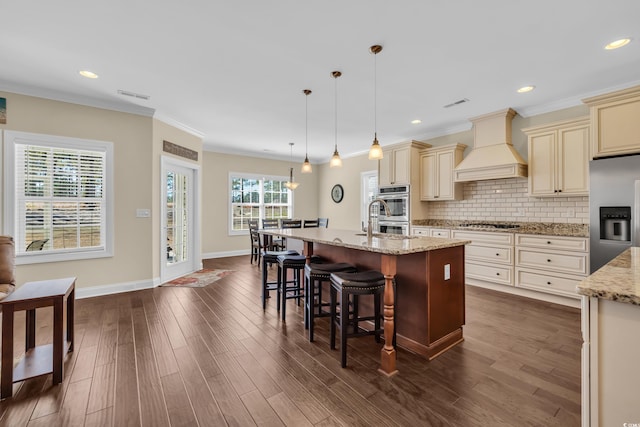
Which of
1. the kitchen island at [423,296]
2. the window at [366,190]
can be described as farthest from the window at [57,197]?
the window at [366,190]

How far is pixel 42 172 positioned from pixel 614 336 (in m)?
5.33

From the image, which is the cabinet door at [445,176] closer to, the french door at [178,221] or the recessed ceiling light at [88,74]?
the french door at [178,221]

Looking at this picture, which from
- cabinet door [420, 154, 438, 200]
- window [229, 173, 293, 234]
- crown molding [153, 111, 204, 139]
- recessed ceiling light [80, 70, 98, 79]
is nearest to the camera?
recessed ceiling light [80, 70, 98, 79]

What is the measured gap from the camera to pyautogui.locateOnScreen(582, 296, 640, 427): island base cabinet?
0.87 meters

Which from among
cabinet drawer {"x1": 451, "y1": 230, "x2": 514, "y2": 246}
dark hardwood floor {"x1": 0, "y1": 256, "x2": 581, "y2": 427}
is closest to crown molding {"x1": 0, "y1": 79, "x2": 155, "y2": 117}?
dark hardwood floor {"x1": 0, "y1": 256, "x2": 581, "y2": 427}

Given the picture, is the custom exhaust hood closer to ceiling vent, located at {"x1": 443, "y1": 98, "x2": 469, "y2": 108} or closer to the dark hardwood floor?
ceiling vent, located at {"x1": 443, "y1": 98, "x2": 469, "y2": 108}

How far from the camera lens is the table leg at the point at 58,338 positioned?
6.16 ft

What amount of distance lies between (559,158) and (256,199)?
6.25 metres

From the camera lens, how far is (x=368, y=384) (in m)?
1.89

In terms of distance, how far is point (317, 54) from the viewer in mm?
2705

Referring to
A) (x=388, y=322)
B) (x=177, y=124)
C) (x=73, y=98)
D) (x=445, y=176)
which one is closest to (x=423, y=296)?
(x=388, y=322)

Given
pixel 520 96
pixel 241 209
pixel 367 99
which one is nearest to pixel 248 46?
pixel 367 99

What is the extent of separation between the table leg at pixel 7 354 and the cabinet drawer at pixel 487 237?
16.4 ft

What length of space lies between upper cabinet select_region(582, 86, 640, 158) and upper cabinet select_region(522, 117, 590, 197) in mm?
366
